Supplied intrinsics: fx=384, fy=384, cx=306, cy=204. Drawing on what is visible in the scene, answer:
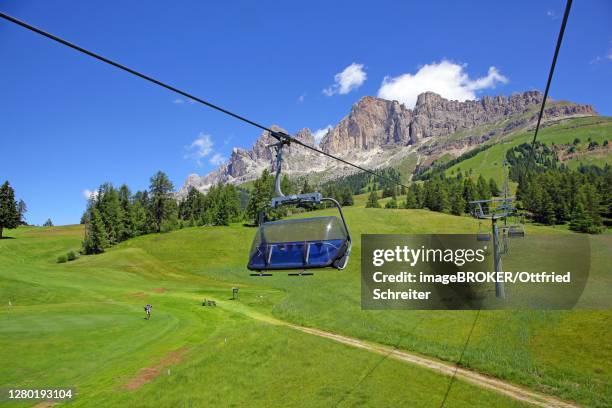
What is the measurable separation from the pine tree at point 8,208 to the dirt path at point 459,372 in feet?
317

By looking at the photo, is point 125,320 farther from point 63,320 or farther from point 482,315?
point 482,315

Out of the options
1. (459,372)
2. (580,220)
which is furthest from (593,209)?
(459,372)

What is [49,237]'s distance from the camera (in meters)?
107

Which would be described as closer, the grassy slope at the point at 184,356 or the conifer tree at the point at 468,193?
the grassy slope at the point at 184,356

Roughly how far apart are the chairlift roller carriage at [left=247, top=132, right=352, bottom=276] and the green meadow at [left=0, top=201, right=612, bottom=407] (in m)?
9.96

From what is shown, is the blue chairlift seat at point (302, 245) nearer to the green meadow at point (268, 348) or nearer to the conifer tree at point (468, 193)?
the green meadow at point (268, 348)

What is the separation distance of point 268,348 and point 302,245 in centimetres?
1722

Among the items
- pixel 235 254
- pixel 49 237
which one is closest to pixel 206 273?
pixel 235 254

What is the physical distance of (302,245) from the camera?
16000mm

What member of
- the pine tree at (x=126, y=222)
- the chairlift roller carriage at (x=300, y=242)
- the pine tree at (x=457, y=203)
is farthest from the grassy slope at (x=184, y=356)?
the pine tree at (x=457, y=203)

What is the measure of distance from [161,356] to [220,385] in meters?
7.09

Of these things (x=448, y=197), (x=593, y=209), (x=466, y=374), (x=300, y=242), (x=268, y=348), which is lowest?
(x=466, y=374)

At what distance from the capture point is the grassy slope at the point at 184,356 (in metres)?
21.8

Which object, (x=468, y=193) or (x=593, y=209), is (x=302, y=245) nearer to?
(x=593, y=209)
